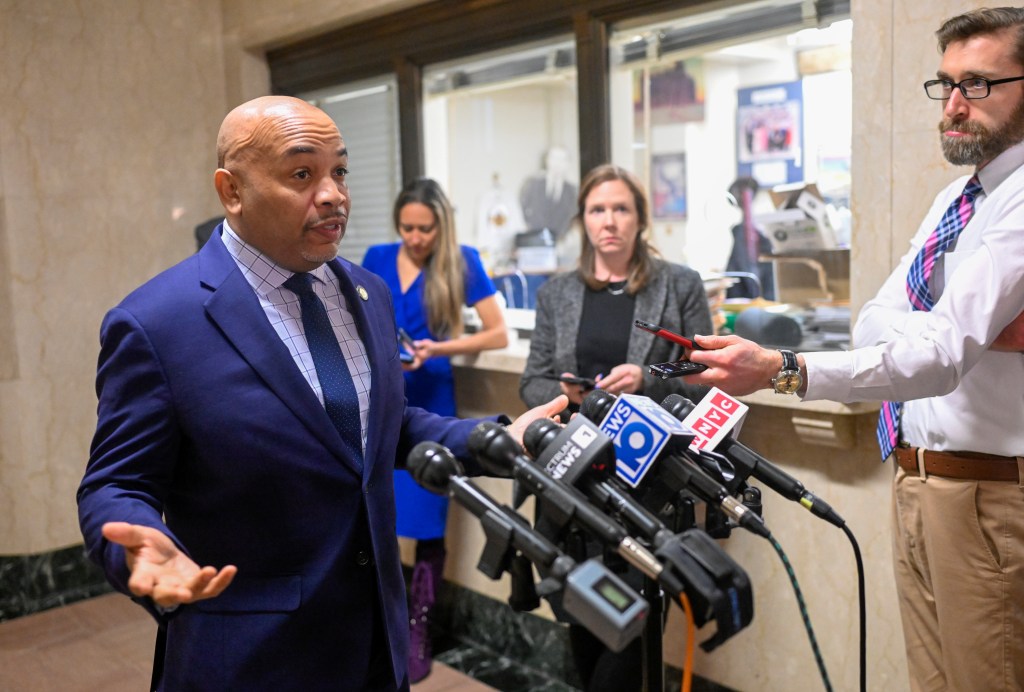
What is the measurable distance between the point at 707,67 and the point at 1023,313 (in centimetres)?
309

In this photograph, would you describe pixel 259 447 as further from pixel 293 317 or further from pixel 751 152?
pixel 751 152

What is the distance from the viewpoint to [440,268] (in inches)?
143

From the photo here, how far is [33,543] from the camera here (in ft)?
14.2

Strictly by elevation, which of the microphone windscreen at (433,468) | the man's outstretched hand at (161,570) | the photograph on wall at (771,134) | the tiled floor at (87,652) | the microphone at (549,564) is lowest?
the tiled floor at (87,652)

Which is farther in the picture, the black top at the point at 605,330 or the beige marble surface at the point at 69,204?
the beige marble surface at the point at 69,204

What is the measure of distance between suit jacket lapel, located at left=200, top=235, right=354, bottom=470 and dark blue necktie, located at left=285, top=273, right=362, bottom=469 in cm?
4

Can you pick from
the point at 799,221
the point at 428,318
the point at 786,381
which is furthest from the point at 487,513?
the point at 428,318

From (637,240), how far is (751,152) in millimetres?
1733

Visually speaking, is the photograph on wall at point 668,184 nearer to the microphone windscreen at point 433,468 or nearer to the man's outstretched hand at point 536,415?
the man's outstretched hand at point 536,415

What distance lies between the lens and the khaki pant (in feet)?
6.48

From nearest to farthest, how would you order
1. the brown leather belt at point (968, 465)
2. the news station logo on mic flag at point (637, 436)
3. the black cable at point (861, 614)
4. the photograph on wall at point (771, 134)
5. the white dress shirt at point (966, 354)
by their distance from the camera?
the news station logo on mic flag at point (637, 436), the black cable at point (861, 614), the white dress shirt at point (966, 354), the brown leather belt at point (968, 465), the photograph on wall at point (771, 134)

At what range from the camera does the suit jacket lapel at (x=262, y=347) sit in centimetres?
152

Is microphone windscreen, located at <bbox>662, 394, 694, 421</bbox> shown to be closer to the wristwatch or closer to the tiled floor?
the wristwatch

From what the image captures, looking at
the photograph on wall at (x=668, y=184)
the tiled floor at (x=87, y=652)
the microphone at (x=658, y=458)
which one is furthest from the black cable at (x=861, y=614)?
the photograph on wall at (x=668, y=184)
